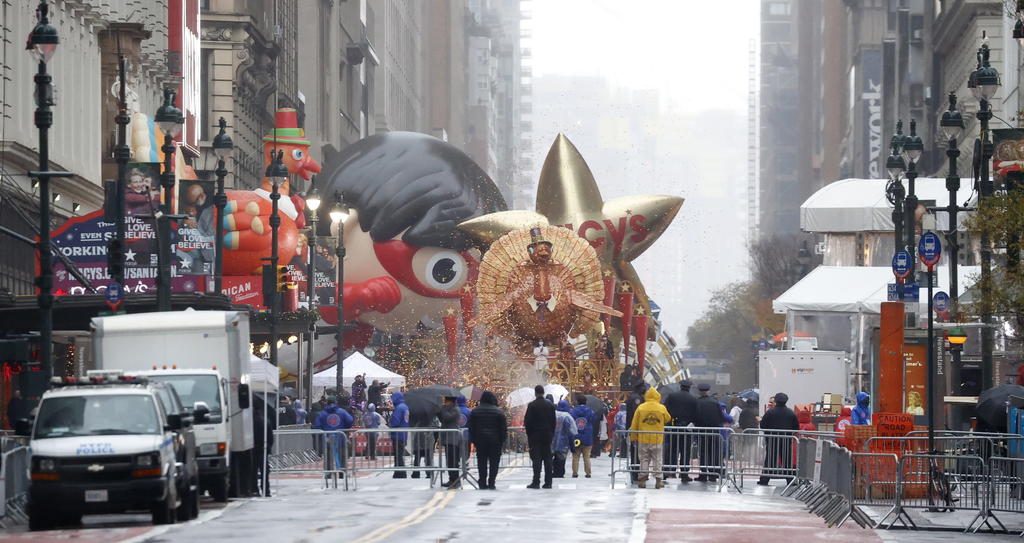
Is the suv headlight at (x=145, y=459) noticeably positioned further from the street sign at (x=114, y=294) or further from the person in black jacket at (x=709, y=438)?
the person in black jacket at (x=709, y=438)

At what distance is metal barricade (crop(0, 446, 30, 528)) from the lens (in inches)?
934

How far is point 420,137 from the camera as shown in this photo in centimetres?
7219

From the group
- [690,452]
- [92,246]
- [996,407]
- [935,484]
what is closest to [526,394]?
[92,246]

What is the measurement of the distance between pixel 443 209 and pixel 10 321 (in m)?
36.1

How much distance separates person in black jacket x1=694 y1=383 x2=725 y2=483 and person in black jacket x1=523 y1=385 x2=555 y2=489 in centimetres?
259

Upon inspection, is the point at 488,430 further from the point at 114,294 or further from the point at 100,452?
the point at 100,452

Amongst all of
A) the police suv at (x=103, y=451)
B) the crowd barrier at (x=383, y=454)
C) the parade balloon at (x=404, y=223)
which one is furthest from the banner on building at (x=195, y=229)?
the parade balloon at (x=404, y=223)

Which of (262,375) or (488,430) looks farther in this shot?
(262,375)

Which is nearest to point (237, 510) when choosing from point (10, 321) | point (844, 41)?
point (10, 321)

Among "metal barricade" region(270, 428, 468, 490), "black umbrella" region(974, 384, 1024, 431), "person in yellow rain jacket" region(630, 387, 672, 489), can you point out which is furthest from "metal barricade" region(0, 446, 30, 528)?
"black umbrella" region(974, 384, 1024, 431)

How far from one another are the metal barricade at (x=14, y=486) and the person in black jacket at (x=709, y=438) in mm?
11031

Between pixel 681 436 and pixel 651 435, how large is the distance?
71.7 inches

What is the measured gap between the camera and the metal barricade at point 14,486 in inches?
934

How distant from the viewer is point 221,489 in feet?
89.4
